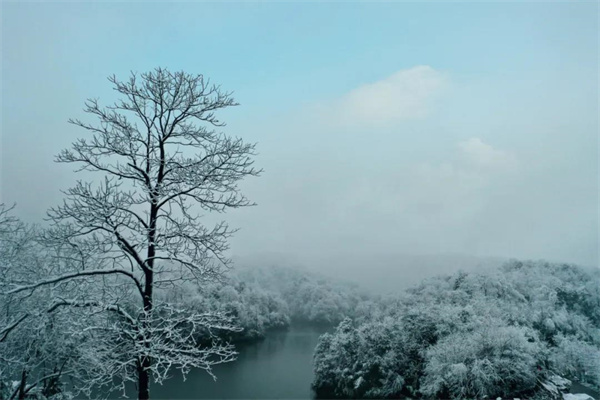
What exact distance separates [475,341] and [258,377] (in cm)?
1135

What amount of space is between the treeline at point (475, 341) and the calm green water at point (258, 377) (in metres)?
1.93

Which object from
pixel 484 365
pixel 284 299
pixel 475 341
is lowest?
pixel 284 299

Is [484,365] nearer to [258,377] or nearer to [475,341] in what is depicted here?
[475,341]

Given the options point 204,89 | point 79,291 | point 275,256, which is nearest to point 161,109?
point 204,89

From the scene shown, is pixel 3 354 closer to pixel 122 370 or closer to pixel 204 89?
pixel 122 370

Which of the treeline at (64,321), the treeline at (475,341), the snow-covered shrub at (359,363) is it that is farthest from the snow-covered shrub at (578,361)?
the treeline at (64,321)

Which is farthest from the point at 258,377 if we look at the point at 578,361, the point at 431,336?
the point at 578,361

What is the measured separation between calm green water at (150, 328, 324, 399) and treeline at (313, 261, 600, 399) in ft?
6.33

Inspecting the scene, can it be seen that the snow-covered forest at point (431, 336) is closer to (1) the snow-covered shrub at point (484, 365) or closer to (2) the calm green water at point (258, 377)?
(1) the snow-covered shrub at point (484, 365)

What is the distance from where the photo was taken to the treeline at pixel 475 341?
12.8 meters

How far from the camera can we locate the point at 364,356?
1684 cm

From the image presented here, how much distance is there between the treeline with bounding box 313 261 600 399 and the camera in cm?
1280

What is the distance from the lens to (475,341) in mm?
13625

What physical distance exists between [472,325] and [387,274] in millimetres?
10011
